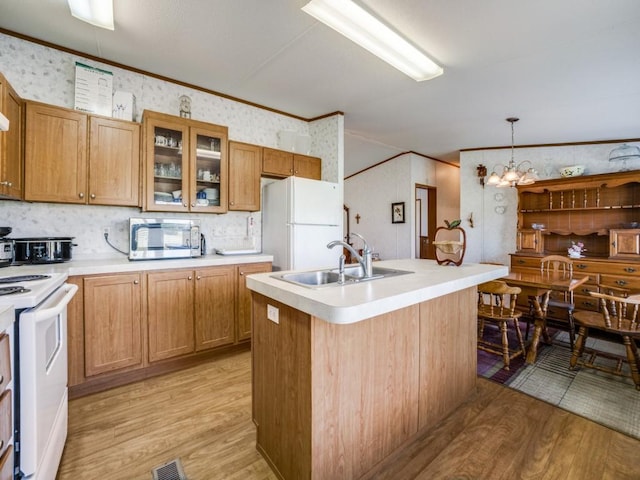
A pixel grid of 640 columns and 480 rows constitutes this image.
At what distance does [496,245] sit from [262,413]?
4950 millimetres

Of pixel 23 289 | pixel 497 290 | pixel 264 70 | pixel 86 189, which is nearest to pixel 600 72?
pixel 497 290

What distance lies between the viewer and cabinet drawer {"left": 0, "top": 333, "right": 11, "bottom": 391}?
3.11 ft

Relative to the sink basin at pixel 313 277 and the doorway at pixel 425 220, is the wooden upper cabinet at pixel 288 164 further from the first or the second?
the doorway at pixel 425 220

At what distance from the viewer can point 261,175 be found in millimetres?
3412

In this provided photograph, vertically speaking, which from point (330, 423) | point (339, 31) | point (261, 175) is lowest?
point (330, 423)

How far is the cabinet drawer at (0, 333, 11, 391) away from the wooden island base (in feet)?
3.07

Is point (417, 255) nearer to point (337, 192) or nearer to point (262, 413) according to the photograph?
point (337, 192)

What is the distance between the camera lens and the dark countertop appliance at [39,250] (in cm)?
210

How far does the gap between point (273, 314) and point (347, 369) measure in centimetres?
43

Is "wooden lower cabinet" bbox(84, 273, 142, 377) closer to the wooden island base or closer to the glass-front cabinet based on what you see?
the glass-front cabinet

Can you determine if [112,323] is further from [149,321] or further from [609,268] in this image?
[609,268]

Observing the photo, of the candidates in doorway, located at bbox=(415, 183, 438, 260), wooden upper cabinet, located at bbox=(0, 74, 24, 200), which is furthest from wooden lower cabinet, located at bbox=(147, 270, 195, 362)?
doorway, located at bbox=(415, 183, 438, 260)

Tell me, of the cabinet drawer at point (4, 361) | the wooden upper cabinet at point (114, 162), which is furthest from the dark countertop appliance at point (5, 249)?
the cabinet drawer at point (4, 361)

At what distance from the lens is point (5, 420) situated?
954mm
